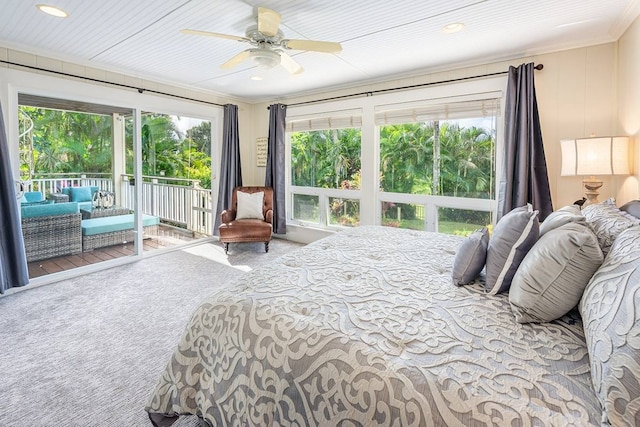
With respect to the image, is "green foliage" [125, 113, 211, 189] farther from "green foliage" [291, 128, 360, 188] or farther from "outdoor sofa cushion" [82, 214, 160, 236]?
"green foliage" [291, 128, 360, 188]

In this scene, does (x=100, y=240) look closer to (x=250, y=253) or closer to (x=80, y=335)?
(x=250, y=253)

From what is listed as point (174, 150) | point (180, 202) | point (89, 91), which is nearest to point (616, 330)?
point (89, 91)

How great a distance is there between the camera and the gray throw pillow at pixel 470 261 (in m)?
1.51

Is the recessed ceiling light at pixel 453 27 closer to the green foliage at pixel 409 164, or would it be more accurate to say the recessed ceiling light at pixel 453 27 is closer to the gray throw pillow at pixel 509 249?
the green foliage at pixel 409 164

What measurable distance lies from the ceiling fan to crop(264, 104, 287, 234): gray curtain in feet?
7.33

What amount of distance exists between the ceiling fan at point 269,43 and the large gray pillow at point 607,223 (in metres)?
1.88

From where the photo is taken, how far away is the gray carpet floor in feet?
5.40

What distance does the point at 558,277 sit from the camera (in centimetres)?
113

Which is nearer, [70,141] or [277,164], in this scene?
[70,141]

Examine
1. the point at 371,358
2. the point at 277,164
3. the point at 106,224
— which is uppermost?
the point at 277,164

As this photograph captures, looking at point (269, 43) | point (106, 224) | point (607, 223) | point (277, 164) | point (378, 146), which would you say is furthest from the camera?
point (277, 164)

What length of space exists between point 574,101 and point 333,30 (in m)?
2.33

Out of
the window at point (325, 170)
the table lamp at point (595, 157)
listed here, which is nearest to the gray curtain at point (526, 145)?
the table lamp at point (595, 157)

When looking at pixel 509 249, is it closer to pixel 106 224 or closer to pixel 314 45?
pixel 314 45
